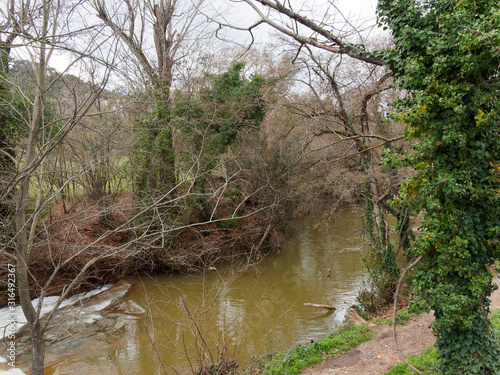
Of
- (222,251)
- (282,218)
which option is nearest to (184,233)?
(222,251)

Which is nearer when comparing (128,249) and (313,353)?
(313,353)

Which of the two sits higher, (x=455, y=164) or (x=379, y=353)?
(x=455, y=164)

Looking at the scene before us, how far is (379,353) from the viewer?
6.98 metres

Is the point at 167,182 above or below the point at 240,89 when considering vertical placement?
below

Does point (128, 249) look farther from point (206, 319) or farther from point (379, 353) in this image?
point (379, 353)

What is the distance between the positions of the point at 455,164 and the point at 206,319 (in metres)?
5.18

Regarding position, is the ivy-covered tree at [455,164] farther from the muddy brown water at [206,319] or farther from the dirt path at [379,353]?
the muddy brown water at [206,319]

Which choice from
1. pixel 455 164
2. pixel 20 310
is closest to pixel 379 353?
pixel 455 164

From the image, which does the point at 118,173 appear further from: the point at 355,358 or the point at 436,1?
the point at 436,1

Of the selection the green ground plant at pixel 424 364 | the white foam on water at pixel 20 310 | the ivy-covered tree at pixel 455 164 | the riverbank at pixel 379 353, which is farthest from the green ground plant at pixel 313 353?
the white foam on water at pixel 20 310

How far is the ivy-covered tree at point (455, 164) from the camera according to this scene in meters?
4.41

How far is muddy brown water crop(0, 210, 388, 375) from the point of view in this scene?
7.74 metres

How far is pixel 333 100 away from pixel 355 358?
7995 mm

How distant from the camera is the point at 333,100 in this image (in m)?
11.7
